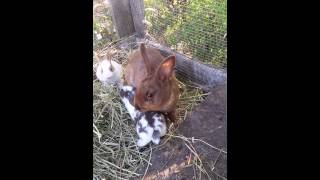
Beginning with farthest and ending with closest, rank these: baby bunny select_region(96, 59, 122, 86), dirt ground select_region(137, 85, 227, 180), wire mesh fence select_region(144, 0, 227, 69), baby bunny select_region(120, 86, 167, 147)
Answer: baby bunny select_region(96, 59, 122, 86) → wire mesh fence select_region(144, 0, 227, 69) → baby bunny select_region(120, 86, 167, 147) → dirt ground select_region(137, 85, 227, 180)

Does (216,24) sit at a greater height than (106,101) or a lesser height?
greater

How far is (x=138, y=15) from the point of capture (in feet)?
12.4

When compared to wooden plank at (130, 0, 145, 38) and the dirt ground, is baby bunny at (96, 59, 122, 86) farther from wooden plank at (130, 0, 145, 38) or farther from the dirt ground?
the dirt ground

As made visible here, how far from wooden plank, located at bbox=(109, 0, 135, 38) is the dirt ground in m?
1.23

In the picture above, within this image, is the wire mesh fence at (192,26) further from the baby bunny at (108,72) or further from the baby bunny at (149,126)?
the baby bunny at (149,126)

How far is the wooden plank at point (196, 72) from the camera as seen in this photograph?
3377 mm

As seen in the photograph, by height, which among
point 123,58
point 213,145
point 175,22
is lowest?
point 213,145

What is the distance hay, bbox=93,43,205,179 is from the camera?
2861 millimetres

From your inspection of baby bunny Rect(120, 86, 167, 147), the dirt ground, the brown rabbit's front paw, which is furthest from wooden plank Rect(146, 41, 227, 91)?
baby bunny Rect(120, 86, 167, 147)
